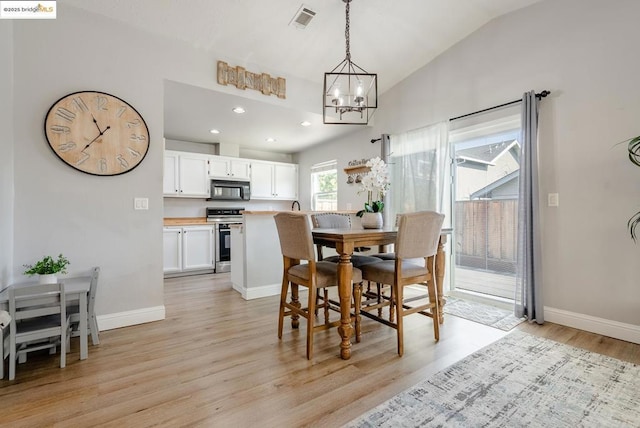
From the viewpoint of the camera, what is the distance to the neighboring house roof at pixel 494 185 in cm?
324

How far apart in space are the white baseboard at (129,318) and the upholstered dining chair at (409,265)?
196 centimetres

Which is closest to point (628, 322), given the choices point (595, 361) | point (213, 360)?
point (595, 361)

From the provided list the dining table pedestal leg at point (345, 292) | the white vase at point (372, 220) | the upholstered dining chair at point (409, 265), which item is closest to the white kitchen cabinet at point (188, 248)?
the white vase at point (372, 220)

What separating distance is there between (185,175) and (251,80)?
96.2 inches

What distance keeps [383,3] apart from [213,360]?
3478 mm

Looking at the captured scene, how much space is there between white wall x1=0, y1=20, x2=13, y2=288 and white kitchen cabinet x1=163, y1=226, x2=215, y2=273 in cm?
237

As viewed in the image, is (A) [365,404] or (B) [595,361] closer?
(A) [365,404]

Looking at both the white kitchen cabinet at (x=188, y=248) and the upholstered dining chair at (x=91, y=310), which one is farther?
the white kitchen cabinet at (x=188, y=248)

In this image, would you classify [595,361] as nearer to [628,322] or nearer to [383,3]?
[628,322]

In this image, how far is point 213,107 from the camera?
371cm

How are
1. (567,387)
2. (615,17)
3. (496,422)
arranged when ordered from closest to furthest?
1. (496,422)
2. (567,387)
3. (615,17)

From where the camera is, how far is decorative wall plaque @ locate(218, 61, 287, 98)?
3234mm

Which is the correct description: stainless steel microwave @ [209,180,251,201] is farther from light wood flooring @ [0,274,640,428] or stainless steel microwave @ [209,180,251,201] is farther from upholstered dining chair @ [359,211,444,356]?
upholstered dining chair @ [359,211,444,356]

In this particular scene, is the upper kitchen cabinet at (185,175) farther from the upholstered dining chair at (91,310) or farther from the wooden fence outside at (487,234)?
the wooden fence outside at (487,234)
